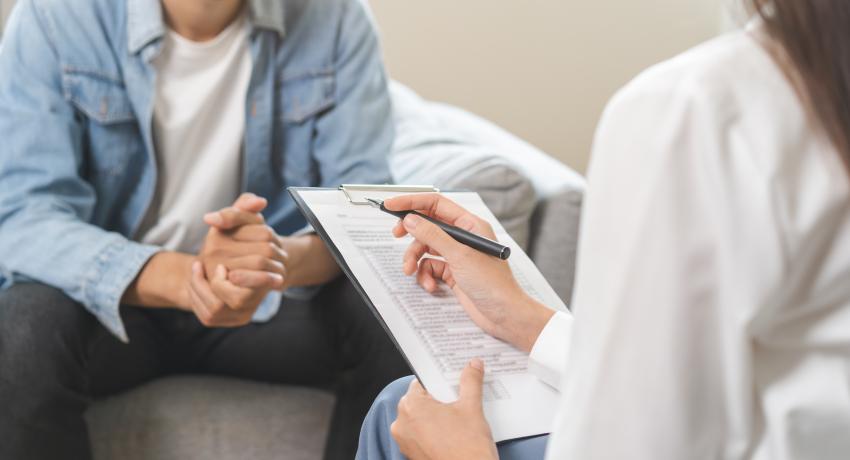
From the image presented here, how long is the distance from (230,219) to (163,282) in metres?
0.12

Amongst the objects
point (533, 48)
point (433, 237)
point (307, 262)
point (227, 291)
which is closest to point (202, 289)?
point (227, 291)

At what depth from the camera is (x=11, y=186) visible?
41.8 inches

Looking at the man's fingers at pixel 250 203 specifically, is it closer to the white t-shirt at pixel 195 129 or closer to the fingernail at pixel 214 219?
the fingernail at pixel 214 219

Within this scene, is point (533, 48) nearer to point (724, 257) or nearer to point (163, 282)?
point (163, 282)

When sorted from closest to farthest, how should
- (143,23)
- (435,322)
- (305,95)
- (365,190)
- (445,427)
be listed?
1. (445,427)
2. (435,322)
3. (365,190)
4. (143,23)
5. (305,95)

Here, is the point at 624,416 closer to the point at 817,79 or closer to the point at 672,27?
the point at 817,79

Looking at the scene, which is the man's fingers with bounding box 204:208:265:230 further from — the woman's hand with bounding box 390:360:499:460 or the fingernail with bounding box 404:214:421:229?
the woman's hand with bounding box 390:360:499:460

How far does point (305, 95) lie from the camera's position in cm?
121

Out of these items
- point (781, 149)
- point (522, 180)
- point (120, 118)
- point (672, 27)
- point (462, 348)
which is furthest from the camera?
point (672, 27)

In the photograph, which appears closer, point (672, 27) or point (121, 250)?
point (121, 250)

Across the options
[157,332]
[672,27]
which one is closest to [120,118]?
[157,332]

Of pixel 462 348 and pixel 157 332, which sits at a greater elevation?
pixel 462 348

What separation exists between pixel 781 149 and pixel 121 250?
0.84m

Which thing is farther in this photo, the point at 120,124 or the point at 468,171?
the point at 468,171
